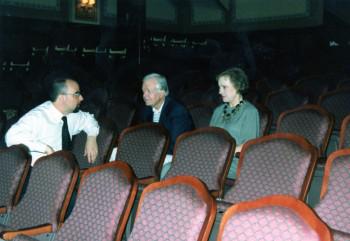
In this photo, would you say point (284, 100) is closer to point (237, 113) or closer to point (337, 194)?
point (237, 113)

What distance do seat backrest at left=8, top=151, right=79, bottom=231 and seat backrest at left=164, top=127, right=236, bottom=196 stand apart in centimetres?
71

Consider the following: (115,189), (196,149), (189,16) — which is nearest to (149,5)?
(189,16)

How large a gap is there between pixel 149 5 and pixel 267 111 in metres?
6.99

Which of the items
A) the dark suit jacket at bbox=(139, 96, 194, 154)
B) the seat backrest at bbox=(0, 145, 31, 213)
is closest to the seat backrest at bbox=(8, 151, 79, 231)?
the seat backrest at bbox=(0, 145, 31, 213)

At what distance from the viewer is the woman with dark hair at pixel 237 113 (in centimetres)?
311

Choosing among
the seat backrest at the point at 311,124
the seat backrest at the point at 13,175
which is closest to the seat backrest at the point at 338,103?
the seat backrest at the point at 311,124

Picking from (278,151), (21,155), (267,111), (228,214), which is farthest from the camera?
(267,111)

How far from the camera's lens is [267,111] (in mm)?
3697

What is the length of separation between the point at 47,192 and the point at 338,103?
99.8 inches

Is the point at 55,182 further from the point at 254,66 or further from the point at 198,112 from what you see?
the point at 254,66

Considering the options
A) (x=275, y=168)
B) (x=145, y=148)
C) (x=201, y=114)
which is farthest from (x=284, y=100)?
(x=275, y=168)

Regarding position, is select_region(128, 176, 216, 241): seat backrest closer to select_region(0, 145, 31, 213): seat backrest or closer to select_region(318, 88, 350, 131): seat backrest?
select_region(0, 145, 31, 213): seat backrest

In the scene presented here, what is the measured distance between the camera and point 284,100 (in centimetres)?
463

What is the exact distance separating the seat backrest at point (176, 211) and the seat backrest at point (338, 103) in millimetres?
2441
